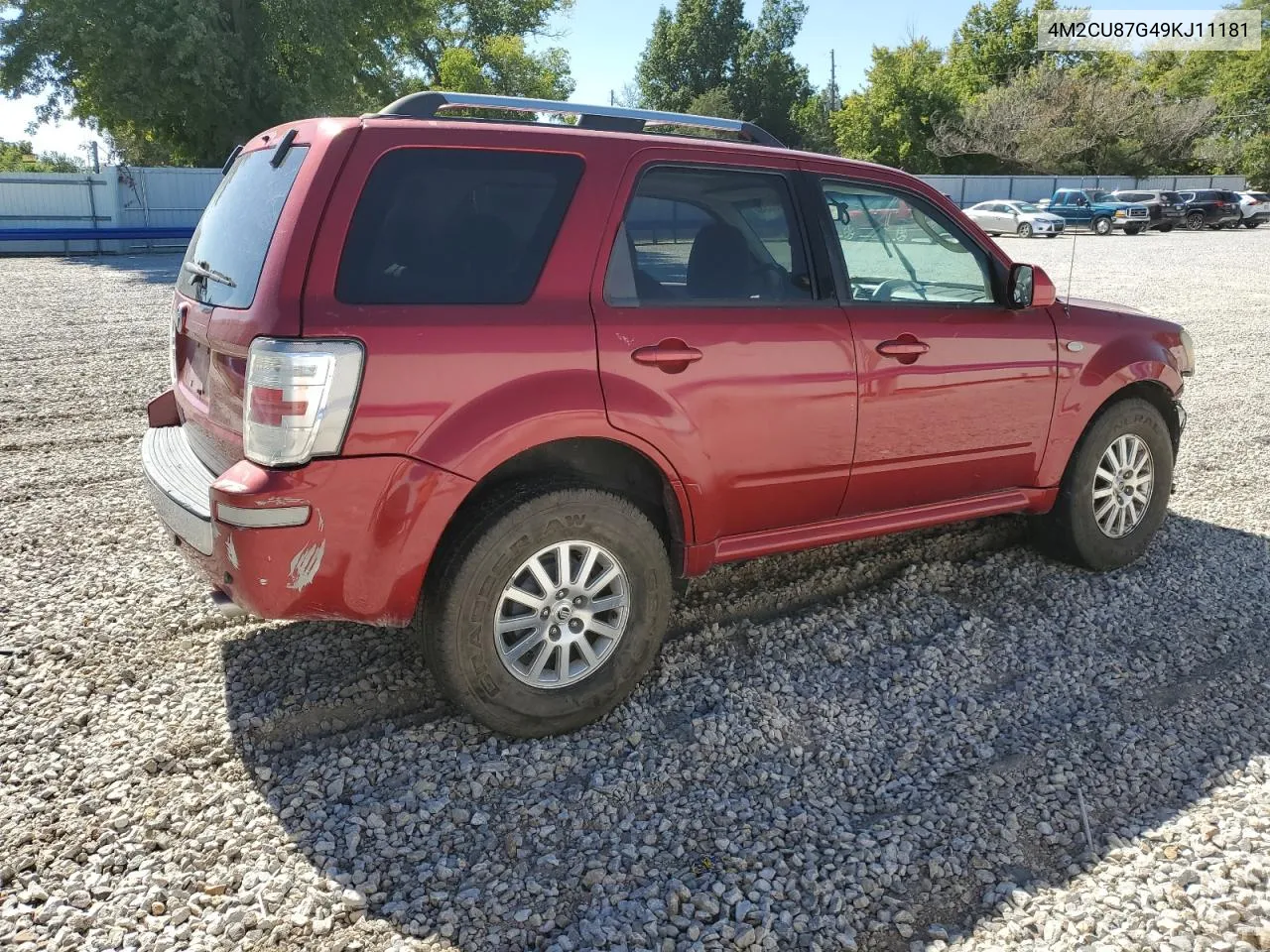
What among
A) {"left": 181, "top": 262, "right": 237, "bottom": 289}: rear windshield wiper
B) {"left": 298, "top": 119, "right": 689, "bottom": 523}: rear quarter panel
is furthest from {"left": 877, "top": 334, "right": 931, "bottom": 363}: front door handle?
{"left": 181, "top": 262, "right": 237, "bottom": 289}: rear windshield wiper

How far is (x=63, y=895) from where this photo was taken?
2641 mm

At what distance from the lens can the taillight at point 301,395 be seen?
288 cm

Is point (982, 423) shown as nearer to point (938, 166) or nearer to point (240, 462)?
point (240, 462)

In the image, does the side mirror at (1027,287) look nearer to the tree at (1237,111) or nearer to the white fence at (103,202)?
the white fence at (103,202)

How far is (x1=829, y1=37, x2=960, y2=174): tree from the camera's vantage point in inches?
2267

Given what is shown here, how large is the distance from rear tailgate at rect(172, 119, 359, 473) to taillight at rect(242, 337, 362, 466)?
8 cm

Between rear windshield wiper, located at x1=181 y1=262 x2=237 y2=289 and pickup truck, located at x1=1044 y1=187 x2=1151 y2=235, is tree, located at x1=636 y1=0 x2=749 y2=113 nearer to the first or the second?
pickup truck, located at x1=1044 y1=187 x2=1151 y2=235

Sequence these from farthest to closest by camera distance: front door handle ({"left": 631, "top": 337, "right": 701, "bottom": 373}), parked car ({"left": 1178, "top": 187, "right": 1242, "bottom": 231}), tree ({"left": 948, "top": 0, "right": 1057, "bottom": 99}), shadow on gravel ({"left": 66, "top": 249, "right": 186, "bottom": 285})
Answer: tree ({"left": 948, "top": 0, "right": 1057, "bottom": 99}), parked car ({"left": 1178, "top": 187, "right": 1242, "bottom": 231}), shadow on gravel ({"left": 66, "top": 249, "right": 186, "bottom": 285}), front door handle ({"left": 631, "top": 337, "right": 701, "bottom": 373})

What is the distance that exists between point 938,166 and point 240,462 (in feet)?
204

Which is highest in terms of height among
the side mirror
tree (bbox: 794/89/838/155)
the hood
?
tree (bbox: 794/89/838/155)

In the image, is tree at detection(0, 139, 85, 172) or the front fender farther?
tree at detection(0, 139, 85, 172)

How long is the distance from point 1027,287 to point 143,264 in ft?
70.1

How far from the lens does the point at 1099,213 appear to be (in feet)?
122

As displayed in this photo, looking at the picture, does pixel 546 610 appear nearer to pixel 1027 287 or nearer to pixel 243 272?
pixel 243 272
